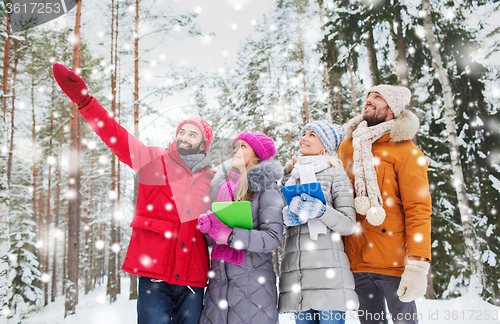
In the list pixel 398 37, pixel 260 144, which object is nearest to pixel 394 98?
pixel 260 144

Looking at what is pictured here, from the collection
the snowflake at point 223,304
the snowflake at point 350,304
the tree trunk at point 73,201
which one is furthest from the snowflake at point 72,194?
the snowflake at point 350,304

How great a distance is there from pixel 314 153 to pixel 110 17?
39.7 feet

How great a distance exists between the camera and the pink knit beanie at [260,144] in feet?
8.53

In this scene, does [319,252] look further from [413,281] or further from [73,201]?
[73,201]

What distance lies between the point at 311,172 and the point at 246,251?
0.88 meters

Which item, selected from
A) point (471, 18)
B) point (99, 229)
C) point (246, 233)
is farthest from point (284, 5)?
point (99, 229)

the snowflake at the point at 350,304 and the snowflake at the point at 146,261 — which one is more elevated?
the snowflake at the point at 146,261

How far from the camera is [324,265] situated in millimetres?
2189

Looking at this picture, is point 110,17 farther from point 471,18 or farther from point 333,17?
point 471,18

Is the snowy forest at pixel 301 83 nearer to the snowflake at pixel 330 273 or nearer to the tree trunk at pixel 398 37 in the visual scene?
the tree trunk at pixel 398 37

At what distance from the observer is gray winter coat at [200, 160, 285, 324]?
2.12 metres

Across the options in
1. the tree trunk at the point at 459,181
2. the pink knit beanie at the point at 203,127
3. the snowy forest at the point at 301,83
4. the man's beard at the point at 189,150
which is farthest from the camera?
the snowy forest at the point at 301,83

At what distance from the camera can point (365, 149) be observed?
2.60 m

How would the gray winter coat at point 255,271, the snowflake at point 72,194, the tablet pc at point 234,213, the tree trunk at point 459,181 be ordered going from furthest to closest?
the snowflake at point 72,194, the tree trunk at point 459,181, the gray winter coat at point 255,271, the tablet pc at point 234,213
